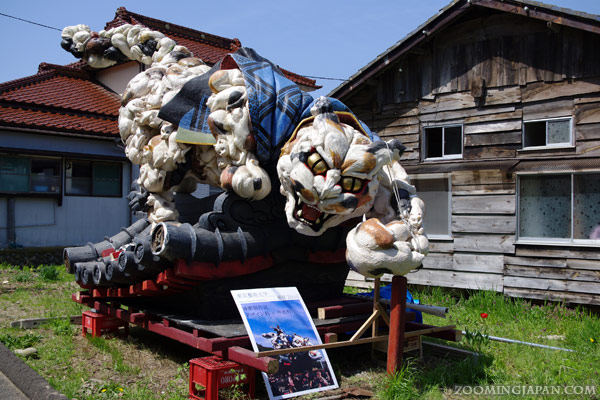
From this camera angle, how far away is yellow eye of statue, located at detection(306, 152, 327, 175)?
13.7 ft

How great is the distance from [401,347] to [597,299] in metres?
4.15

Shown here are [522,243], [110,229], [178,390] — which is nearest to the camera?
[178,390]

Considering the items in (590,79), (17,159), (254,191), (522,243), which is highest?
(590,79)

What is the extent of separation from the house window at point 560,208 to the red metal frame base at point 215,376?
16.8 feet

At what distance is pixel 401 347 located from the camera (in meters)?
4.41

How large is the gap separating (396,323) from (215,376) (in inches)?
A: 57.2

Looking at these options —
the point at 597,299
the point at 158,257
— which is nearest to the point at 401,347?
the point at 158,257

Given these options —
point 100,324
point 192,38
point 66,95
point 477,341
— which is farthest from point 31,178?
point 477,341

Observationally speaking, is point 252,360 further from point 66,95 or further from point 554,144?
point 66,95

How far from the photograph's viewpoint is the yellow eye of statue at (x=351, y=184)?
422 centimetres

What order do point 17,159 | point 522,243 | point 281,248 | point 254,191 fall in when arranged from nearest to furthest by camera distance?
point 254,191 < point 281,248 < point 522,243 < point 17,159

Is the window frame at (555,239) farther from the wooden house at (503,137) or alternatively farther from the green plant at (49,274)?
the green plant at (49,274)

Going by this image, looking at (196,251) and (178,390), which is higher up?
(196,251)

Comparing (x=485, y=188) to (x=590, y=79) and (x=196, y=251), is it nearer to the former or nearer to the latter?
(x=590, y=79)
